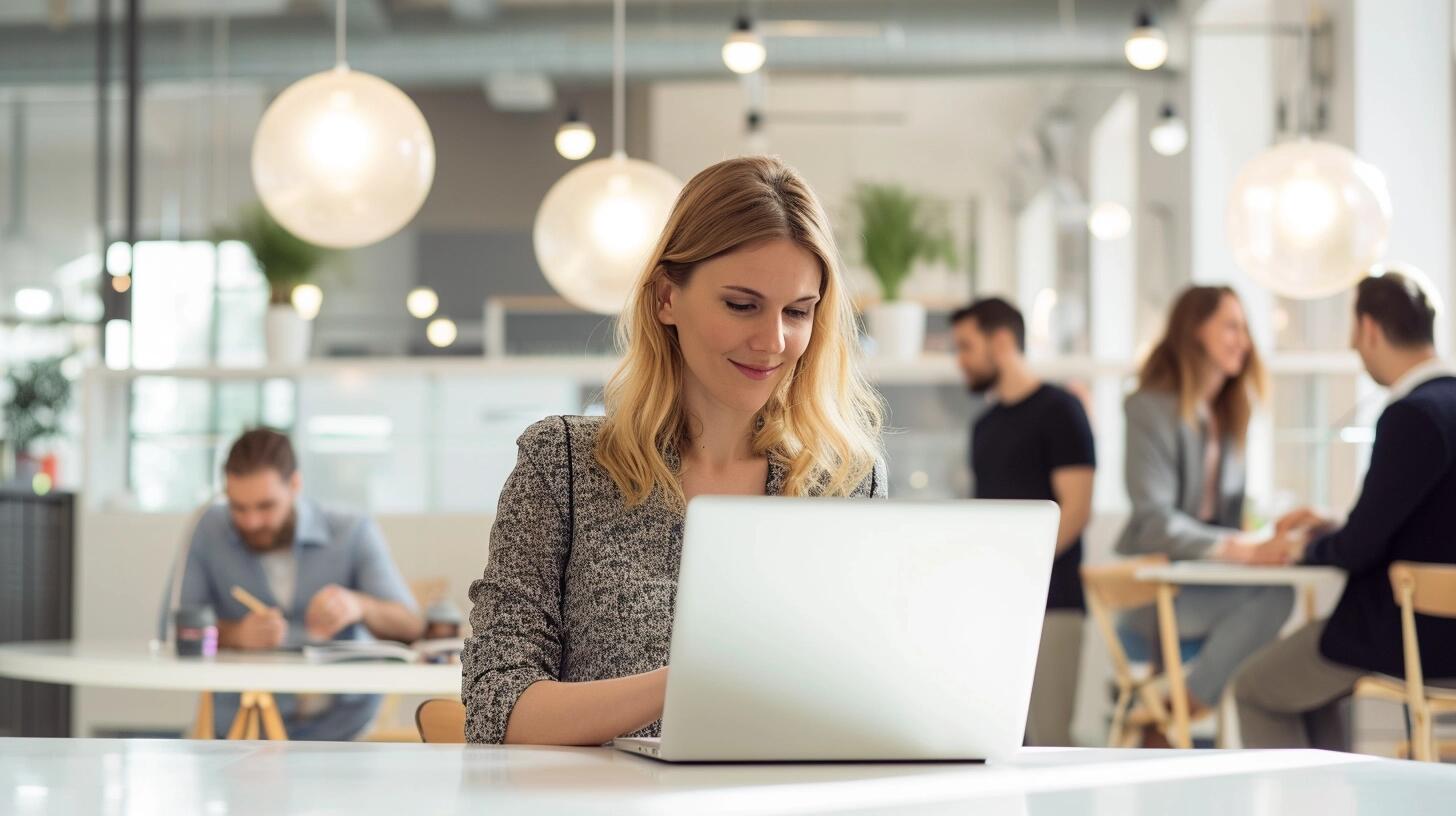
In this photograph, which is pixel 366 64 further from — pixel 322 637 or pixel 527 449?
pixel 527 449

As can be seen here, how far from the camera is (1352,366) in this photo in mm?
5582

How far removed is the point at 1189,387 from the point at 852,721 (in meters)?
3.44

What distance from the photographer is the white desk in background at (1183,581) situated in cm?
393

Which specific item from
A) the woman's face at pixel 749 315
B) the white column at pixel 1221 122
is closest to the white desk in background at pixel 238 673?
the woman's face at pixel 749 315

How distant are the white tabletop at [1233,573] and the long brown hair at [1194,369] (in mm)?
510

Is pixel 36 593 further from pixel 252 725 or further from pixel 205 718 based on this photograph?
pixel 252 725

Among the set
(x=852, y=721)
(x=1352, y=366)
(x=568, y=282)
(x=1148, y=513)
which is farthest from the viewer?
(x=1352, y=366)

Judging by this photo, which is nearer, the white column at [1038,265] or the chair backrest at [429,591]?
the chair backrest at [429,591]

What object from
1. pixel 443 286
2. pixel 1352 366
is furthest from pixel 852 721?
pixel 443 286

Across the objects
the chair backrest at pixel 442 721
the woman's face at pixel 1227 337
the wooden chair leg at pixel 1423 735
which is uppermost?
the woman's face at pixel 1227 337

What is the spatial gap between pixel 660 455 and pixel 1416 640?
2.43 m

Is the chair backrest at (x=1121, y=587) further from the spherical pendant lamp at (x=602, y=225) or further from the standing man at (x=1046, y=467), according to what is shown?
the spherical pendant lamp at (x=602, y=225)

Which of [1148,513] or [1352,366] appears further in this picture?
[1352,366]

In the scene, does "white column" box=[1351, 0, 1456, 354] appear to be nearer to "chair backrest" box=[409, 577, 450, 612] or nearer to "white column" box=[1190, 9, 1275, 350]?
"white column" box=[1190, 9, 1275, 350]
